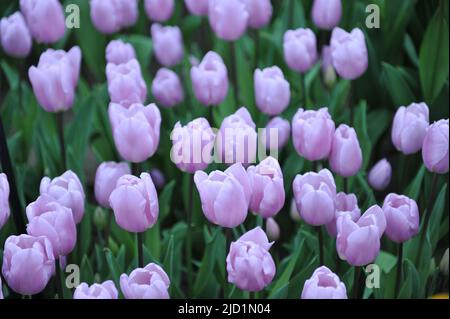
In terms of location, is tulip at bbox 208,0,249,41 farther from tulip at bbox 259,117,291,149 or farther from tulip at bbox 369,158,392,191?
tulip at bbox 369,158,392,191

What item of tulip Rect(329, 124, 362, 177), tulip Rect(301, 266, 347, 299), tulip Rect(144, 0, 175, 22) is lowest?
tulip Rect(301, 266, 347, 299)

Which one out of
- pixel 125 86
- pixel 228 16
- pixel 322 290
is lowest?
pixel 322 290

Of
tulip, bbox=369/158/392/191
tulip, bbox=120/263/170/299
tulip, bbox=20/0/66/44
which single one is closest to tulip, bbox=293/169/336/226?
tulip, bbox=120/263/170/299

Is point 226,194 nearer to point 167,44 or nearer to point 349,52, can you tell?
point 349,52

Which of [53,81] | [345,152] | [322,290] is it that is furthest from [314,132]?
[53,81]
